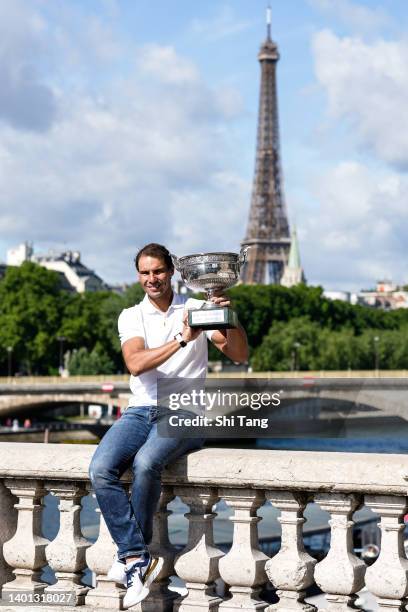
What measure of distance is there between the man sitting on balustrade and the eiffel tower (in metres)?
128

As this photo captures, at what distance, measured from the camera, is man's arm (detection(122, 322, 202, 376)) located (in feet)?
16.0

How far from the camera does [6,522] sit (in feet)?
18.3

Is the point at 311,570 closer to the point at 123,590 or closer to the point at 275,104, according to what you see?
the point at 123,590

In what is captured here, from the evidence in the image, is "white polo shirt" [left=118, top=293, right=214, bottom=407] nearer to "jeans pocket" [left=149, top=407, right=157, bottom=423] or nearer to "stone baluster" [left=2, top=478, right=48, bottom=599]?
"jeans pocket" [left=149, top=407, right=157, bottom=423]

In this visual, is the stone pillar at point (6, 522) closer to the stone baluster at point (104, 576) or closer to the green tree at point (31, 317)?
the stone baluster at point (104, 576)

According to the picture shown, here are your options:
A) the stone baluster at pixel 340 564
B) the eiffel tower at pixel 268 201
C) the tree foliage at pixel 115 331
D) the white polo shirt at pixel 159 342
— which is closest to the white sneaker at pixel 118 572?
the white polo shirt at pixel 159 342

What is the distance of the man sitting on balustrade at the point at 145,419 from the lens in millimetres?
4836

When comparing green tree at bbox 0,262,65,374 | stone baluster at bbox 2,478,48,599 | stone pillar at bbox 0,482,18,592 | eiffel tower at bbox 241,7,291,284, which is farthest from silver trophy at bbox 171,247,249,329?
eiffel tower at bbox 241,7,291,284

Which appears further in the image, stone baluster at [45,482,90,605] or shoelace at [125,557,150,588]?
stone baluster at [45,482,90,605]

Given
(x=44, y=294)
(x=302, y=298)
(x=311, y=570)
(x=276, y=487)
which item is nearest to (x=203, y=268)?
(x=276, y=487)

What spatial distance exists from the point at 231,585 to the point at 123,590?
1.82 ft

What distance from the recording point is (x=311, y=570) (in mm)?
4777

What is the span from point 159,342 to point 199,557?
3.17 ft

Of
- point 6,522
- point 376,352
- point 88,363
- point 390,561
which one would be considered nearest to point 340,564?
point 390,561
